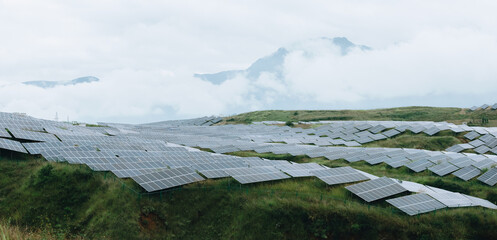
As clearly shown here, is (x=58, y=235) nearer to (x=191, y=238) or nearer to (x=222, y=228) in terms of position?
(x=191, y=238)

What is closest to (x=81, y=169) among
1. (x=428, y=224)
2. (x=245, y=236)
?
(x=245, y=236)

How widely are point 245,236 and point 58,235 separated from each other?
46.1ft

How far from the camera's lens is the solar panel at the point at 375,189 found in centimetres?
3300

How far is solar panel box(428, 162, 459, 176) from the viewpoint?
157 ft

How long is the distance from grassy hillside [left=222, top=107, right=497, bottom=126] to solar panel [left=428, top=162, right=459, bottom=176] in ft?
275

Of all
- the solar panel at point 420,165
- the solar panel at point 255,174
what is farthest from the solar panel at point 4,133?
the solar panel at point 420,165

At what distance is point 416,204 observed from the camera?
31531 mm

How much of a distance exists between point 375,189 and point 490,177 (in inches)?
753

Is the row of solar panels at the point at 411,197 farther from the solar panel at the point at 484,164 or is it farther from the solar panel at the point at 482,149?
the solar panel at the point at 482,149

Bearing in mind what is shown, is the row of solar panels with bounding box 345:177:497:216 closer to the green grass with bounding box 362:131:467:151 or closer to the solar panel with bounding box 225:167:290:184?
the solar panel with bounding box 225:167:290:184

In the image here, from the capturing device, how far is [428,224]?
29.5 m

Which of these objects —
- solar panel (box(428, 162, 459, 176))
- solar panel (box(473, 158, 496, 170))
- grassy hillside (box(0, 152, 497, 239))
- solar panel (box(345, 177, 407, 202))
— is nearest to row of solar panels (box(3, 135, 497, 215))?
solar panel (box(345, 177, 407, 202))

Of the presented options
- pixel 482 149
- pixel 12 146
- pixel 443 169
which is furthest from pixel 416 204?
pixel 482 149

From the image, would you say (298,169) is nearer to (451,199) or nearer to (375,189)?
(375,189)
